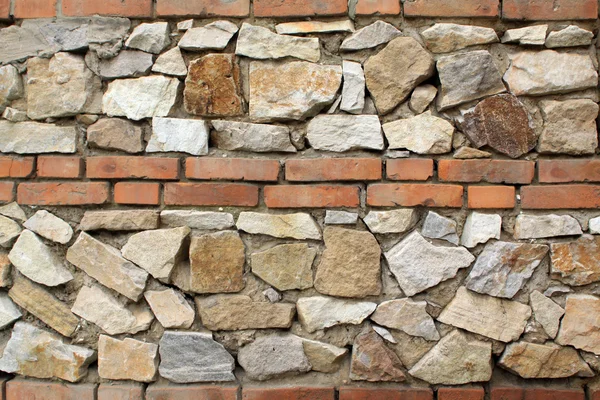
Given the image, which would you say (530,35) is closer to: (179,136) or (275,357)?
(179,136)

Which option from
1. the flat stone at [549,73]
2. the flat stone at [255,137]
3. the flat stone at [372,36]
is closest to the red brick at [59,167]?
the flat stone at [255,137]

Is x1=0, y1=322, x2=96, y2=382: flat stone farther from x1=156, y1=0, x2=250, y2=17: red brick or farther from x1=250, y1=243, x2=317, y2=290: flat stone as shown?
x1=156, y1=0, x2=250, y2=17: red brick

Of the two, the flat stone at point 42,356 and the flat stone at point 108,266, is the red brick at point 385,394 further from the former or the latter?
the flat stone at point 42,356

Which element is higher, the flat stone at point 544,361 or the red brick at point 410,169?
the red brick at point 410,169

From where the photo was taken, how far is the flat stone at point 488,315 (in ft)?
5.08

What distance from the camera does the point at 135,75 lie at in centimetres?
163

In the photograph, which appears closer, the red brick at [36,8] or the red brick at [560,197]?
the red brick at [560,197]

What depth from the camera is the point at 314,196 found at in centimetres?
156

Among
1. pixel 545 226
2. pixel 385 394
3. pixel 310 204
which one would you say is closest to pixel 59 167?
pixel 310 204

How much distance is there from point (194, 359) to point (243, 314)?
8.6 inches

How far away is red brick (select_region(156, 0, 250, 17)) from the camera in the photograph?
63.2 inches

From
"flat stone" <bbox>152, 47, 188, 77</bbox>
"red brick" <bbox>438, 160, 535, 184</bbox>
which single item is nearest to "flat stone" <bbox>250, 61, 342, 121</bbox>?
"flat stone" <bbox>152, 47, 188, 77</bbox>

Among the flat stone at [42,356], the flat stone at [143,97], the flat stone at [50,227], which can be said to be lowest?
the flat stone at [42,356]

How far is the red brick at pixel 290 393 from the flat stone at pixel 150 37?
3.89 ft
